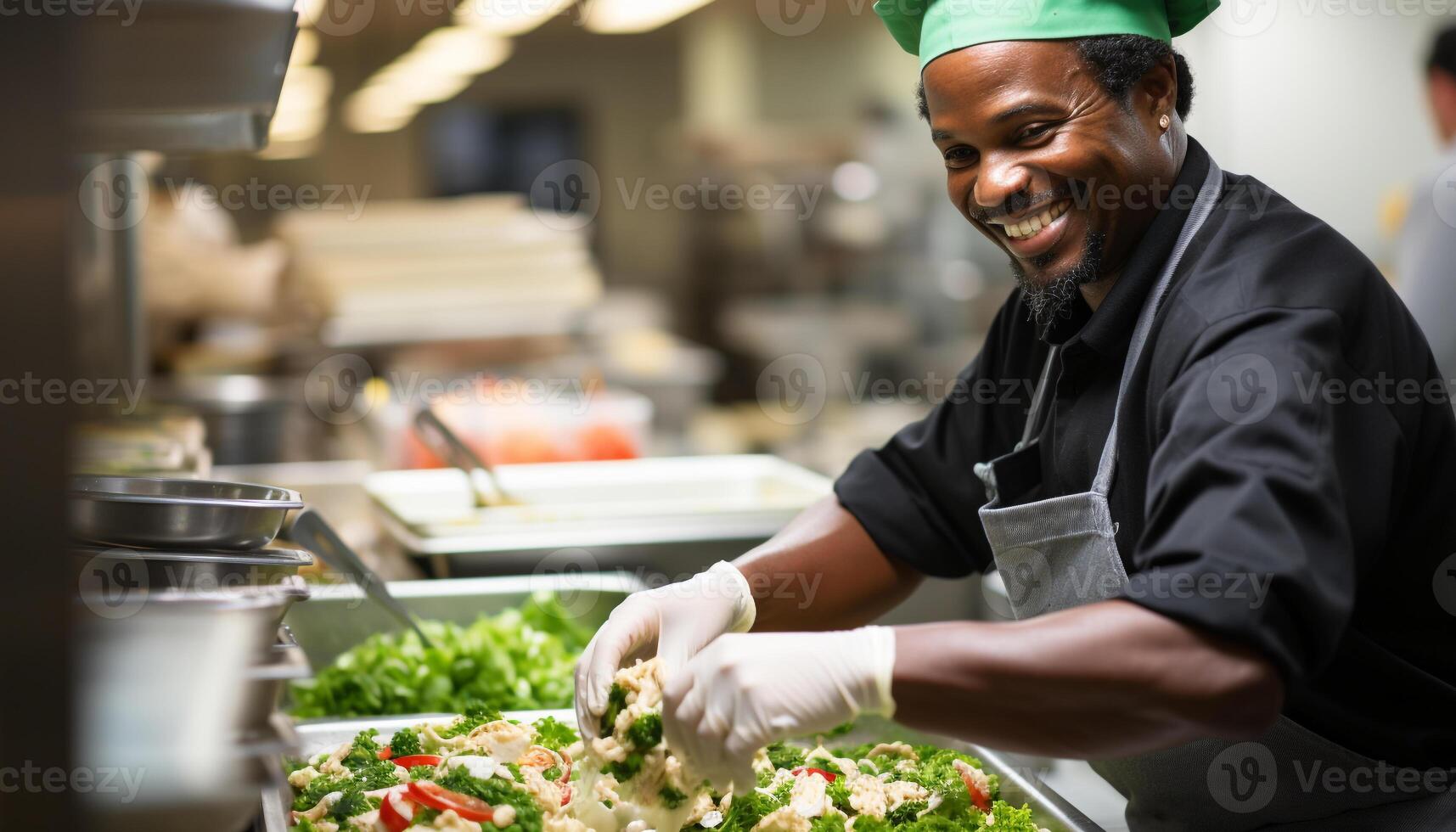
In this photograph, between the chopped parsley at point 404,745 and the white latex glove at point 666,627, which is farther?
the chopped parsley at point 404,745

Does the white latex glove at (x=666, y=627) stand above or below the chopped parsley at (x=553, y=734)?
above

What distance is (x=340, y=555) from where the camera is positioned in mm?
2162

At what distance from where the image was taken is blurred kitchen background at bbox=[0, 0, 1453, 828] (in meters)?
1.53

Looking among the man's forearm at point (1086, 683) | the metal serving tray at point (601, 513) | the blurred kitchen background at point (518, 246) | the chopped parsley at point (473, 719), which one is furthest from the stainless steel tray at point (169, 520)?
the metal serving tray at point (601, 513)

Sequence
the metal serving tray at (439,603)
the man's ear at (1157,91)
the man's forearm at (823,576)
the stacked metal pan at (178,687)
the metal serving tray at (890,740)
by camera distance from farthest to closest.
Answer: the metal serving tray at (439,603), the man's forearm at (823,576), the man's ear at (1157,91), the metal serving tray at (890,740), the stacked metal pan at (178,687)

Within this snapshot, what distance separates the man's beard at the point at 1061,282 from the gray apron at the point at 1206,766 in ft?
0.28

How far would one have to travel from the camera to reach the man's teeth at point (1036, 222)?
5.56 ft

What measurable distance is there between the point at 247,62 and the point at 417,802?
964mm

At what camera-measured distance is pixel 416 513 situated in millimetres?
3322

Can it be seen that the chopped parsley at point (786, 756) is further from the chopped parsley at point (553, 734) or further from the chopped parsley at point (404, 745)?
the chopped parsley at point (404, 745)

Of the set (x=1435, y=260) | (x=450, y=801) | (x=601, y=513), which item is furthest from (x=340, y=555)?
(x=1435, y=260)

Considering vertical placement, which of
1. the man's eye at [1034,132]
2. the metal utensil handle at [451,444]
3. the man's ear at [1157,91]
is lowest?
the metal utensil handle at [451,444]

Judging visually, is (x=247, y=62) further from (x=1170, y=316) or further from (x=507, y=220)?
(x=507, y=220)

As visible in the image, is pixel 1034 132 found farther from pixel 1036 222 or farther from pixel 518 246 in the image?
pixel 518 246
